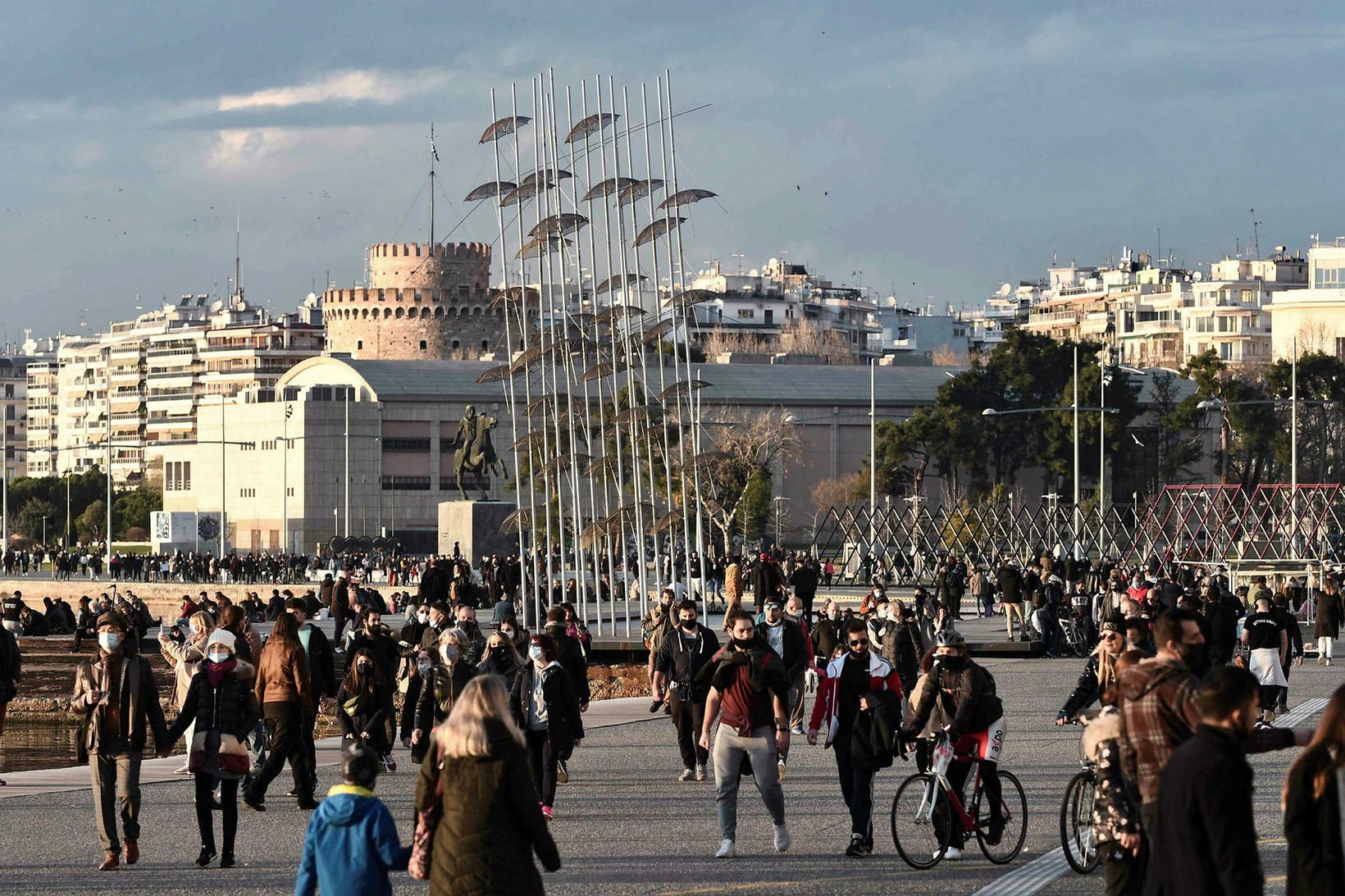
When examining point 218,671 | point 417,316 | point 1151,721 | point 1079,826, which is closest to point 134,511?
point 417,316

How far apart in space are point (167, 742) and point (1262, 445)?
288 feet

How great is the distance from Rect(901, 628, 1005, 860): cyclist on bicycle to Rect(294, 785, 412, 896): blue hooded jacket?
473 centimetres

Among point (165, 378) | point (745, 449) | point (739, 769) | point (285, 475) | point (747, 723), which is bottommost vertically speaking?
point (739, 769)

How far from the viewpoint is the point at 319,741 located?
21266mm

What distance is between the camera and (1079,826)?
41.2ft

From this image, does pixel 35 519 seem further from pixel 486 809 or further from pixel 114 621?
pixel 486 809

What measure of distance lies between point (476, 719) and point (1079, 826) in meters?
5.06

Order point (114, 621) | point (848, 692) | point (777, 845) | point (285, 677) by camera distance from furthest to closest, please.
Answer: point (285, 677)
point (848, 692)
point (777, 845)
point (114, 621)

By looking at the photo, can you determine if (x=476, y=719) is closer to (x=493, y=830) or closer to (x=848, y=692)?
(x=493, y=830)

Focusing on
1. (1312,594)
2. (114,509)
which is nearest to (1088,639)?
(1312,594)

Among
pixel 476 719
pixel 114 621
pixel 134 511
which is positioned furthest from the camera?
pixel 134 511

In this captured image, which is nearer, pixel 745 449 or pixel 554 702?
pixel 554 702

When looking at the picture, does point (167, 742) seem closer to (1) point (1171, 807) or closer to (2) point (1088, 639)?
(1) point (1171, 807)

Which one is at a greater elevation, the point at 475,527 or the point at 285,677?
the point at 475,527
